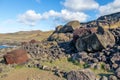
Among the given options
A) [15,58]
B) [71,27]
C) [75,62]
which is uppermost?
[71,27]

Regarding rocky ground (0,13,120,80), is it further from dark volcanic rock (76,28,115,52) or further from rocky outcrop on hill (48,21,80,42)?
rocky outcrop on hill (48,21,80,42)

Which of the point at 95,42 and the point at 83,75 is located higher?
the point at 95,42

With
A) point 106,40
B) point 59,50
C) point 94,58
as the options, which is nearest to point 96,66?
point 94,58

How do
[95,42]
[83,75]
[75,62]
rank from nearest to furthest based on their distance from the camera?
[83,75] < [75,62] < [95,42]

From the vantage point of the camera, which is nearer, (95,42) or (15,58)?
(15,58)

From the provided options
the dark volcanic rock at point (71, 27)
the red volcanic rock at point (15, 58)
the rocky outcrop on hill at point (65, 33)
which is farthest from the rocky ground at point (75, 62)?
the dark volcanic rock at point (71, 27)

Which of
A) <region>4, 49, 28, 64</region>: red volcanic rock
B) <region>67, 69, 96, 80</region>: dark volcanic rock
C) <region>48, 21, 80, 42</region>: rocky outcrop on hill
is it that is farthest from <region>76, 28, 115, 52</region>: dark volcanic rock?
<region>48, 21, 80, 42</region>: rocky outcrop on hill

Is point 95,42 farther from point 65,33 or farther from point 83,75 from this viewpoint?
point 65,33

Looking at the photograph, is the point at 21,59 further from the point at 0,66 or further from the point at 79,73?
the point at 79,73

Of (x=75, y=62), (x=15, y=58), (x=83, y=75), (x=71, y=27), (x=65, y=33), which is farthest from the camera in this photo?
(x=71, y=27)

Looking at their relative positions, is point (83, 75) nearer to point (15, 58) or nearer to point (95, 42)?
point (95, 42)

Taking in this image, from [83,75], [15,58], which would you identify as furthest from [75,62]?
[15,58]

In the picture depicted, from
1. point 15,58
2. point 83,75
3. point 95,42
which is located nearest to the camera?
point 83,75

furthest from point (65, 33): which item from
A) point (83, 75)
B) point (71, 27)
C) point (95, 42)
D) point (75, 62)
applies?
point (83, 75)
